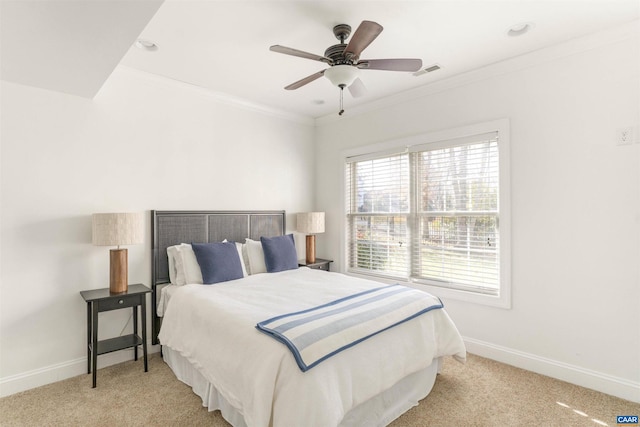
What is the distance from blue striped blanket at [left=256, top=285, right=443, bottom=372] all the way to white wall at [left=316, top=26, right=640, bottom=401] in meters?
1.05

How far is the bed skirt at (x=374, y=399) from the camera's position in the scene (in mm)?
2041

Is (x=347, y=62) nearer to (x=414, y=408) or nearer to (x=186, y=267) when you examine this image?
(x=186, y=267)

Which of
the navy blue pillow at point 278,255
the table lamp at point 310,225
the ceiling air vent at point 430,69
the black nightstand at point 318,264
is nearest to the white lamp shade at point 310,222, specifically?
the table lamp at point 310,225

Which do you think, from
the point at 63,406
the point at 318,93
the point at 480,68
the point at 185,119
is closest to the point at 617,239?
the point at 480,68

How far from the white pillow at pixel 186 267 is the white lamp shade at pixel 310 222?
5.16 ft

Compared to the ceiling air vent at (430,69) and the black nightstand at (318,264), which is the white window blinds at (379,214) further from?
the ceiling air vent at (430,69)

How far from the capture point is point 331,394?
67.1 inches

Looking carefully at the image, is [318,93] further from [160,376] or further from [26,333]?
[26,333]

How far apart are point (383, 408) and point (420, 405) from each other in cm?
37

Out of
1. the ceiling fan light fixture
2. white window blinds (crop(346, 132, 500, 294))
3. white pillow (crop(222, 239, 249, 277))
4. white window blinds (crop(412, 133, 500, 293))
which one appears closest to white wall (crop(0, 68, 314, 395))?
white pillow (crop(222, 239, 249, 277))

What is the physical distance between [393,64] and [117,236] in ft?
8.55

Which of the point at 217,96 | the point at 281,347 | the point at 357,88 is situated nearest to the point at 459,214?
the point at 357,88

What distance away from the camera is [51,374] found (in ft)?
8.93

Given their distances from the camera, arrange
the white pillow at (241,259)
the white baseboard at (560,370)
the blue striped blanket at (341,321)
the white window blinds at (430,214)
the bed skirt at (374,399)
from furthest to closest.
A: the white pillow at (241,259) → the white window blinds at (430,214) → the white baseboard at (560,370) → the bed skirt at (374,399) → the blue striped blanket at (341,321)
